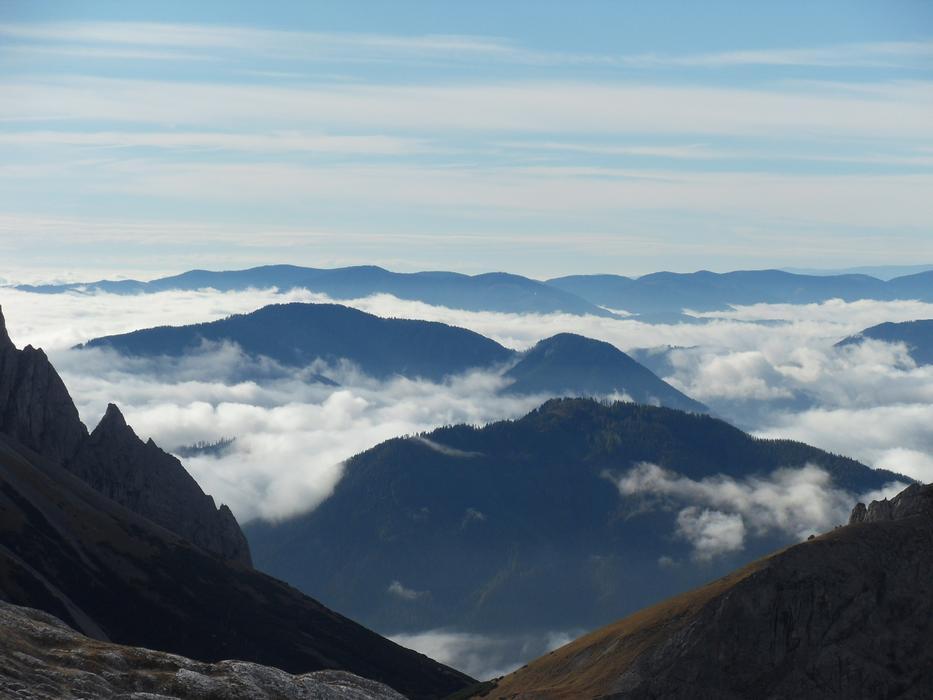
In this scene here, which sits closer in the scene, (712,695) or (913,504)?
(712,695)

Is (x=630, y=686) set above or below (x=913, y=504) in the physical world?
below

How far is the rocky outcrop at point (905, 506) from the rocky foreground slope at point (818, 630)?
355mm

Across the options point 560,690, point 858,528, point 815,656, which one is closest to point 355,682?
point 560,690

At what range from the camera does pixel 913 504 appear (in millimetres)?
170875

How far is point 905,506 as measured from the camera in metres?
172

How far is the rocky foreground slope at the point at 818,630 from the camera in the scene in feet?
500

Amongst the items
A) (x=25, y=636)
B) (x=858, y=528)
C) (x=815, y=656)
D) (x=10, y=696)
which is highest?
(x=858, y=528)

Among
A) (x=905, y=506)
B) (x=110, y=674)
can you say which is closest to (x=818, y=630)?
(x=905, y=506)

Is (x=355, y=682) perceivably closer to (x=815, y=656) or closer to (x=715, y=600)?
(x=715, y=600)

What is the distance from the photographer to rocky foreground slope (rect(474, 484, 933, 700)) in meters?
152

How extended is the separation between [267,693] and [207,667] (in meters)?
8.29

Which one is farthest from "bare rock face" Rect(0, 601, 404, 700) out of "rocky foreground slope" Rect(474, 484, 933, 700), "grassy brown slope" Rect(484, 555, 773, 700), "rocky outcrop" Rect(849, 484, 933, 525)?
"rocky outcrop" Rect(849, 484, 933, 525)

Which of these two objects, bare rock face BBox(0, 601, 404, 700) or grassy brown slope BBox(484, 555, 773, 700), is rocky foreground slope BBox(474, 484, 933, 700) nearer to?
grassy brown slope BBox(484, 555, 773, 700)

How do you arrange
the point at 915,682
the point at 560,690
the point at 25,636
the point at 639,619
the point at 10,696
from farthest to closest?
the point at 639,619, the point at 560,690, the point at 915,682, the point at 25,636, the point at 10,696
